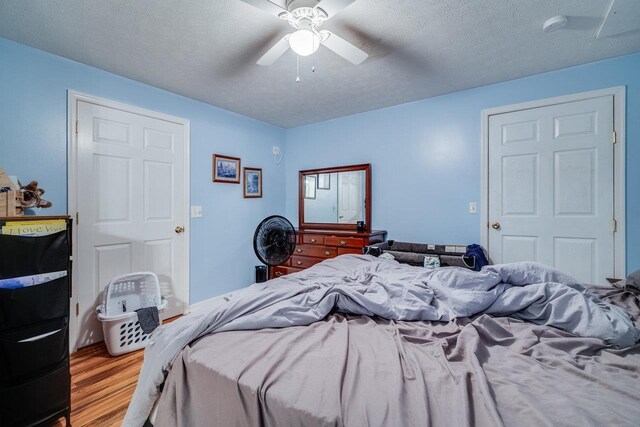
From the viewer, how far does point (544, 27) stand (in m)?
1.72

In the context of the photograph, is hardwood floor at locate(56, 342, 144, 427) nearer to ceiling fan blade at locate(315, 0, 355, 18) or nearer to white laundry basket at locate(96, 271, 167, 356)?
white laundry basket at locate(96, 271, 167, 356)

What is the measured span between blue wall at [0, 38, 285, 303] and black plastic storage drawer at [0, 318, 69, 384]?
1090 millimetres

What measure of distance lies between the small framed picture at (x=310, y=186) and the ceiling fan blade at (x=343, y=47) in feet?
6.76

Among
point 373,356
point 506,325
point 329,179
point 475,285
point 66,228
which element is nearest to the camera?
point 373,356

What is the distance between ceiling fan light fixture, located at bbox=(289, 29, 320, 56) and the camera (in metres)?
1.45

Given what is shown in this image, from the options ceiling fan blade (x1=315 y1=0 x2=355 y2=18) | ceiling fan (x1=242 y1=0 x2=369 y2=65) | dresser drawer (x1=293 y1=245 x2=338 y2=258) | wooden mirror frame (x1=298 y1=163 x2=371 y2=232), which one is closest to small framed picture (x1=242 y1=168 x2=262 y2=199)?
wooden mirror frame (x1=298 y1=163 x2=371 y2=232)

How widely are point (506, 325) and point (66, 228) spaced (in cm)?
212

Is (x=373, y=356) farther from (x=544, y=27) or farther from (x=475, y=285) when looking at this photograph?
(x=544, y=27)

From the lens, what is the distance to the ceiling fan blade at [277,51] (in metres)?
1.56

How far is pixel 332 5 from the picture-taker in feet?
4.25

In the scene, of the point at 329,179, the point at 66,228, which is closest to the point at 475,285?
the point at 66,228

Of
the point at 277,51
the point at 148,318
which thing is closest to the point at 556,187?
the point at 277,51

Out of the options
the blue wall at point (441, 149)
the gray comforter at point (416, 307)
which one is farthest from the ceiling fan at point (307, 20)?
the blue wall at point (441, 149)

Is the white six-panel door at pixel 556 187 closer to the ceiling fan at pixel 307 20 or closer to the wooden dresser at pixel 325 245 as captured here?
the wooden dresser at pixel 325 245
